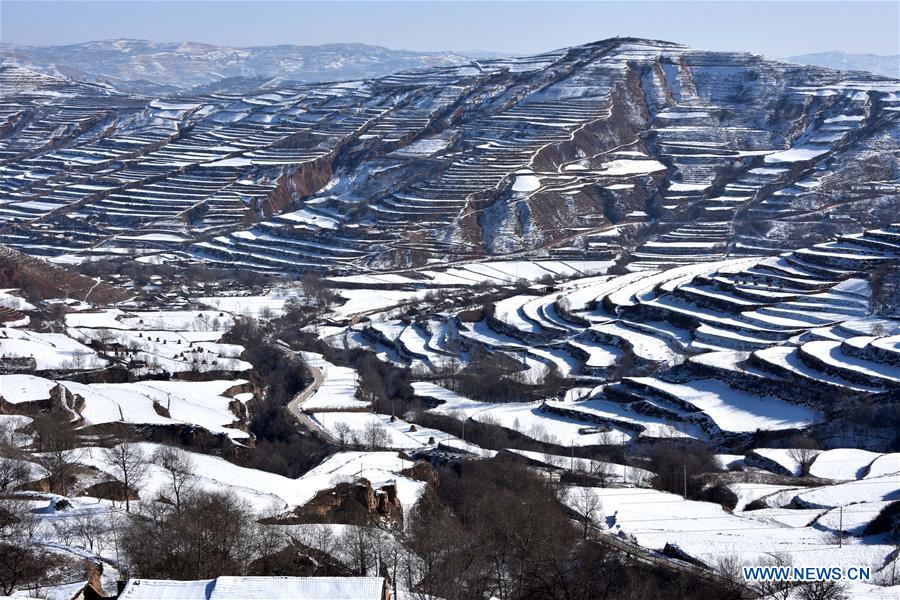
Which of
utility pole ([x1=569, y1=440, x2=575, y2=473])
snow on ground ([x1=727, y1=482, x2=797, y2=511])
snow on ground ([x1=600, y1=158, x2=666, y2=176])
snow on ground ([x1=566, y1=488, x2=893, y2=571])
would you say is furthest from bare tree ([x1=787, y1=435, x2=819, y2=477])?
snow on ground ([x1=600, y1=158, x2=666, y2=176])

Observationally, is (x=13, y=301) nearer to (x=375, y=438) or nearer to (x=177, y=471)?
(x=375, y=438)

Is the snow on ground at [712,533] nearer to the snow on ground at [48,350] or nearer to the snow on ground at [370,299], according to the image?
the snow on ground at [48,350]

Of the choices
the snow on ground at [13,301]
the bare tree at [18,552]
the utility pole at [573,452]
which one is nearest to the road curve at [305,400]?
the utility pole at [573,452]

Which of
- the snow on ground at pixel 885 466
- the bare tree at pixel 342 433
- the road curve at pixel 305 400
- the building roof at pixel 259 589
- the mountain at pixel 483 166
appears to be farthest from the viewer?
the mountain at pixel 483 166

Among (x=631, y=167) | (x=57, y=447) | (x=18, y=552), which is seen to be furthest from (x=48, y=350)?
(x=631, y=167)

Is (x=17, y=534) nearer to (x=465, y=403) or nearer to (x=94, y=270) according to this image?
(x=465, y=403)

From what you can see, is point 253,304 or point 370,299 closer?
point 253,304
